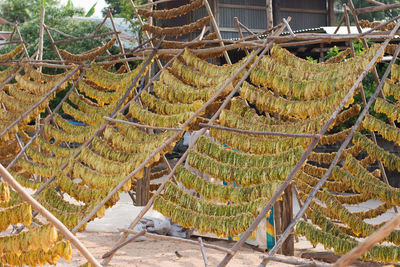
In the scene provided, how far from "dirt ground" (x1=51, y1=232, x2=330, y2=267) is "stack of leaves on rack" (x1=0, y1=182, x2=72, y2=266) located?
250 cm

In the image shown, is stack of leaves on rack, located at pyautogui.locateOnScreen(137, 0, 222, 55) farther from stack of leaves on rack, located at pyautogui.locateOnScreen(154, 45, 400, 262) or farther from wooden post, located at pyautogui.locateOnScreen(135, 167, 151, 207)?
wooden post, located at pyautogui.locateOnScreen(135, 167, 151, 207)

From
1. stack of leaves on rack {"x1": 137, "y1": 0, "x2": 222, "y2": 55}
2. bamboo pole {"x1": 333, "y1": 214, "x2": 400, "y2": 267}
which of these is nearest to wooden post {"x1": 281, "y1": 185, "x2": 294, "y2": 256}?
stack of leaves on rack {"x1": 137, "y1": 0, "x2": 222, "y2": 55}

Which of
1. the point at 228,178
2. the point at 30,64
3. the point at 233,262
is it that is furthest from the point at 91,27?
the point at 228,178

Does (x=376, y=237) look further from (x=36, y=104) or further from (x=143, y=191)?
(x=143, y=191)

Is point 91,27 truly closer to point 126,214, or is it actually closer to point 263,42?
point 126,214

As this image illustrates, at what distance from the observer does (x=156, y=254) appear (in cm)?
575

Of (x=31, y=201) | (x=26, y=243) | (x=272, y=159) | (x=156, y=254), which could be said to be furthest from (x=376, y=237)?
(x=156, y=254)

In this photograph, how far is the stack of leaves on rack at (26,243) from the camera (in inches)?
96.4

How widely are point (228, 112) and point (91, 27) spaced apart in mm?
12704

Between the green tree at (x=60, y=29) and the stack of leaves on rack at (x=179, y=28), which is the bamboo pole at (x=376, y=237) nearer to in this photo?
the stack of leaves on rack at (x=179, y=28)

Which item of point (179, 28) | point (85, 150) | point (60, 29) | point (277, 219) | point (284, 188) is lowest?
point (277, 219)

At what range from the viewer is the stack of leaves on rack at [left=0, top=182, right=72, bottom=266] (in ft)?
8.04

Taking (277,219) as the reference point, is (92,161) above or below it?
above

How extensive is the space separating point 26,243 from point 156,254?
130 inches
